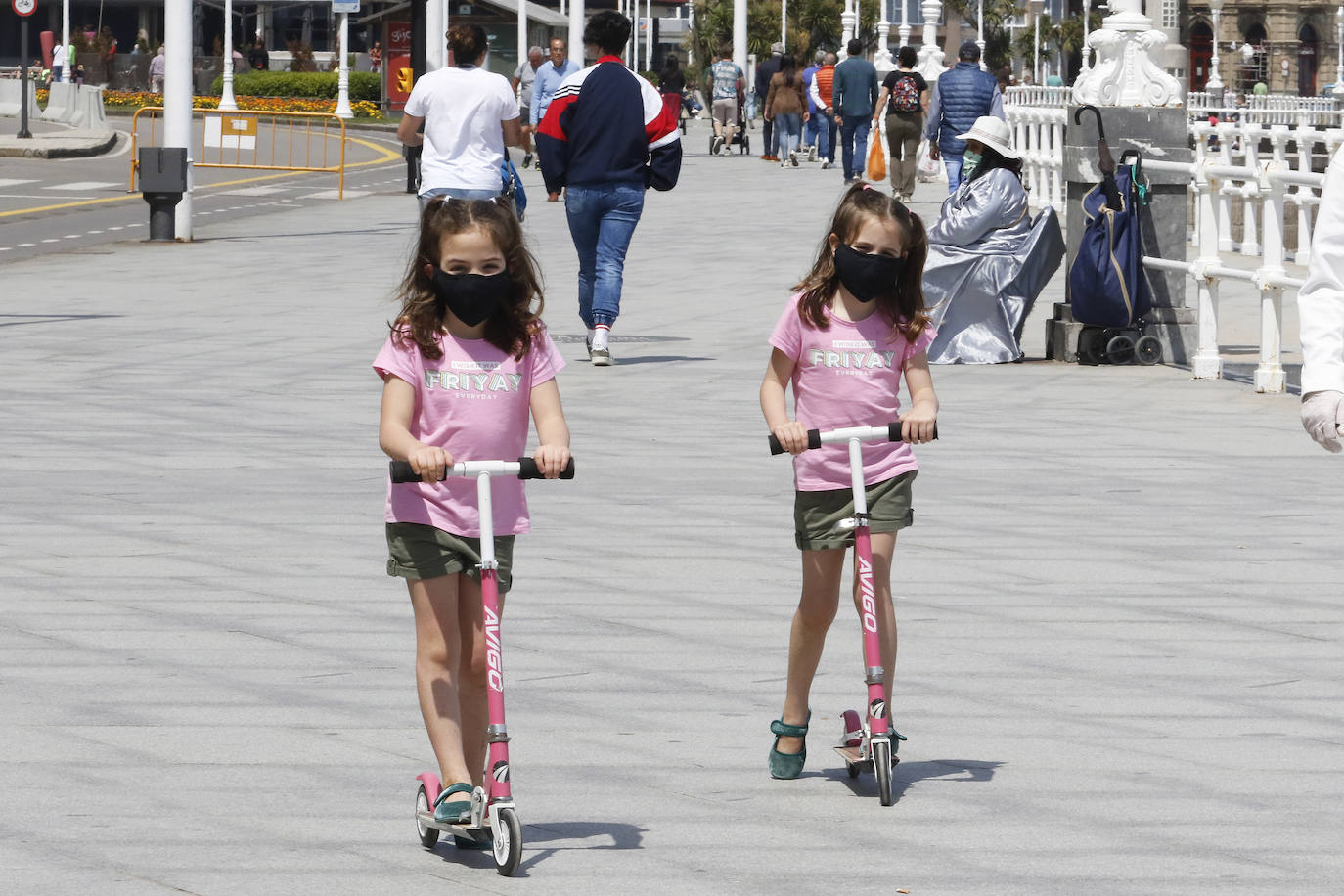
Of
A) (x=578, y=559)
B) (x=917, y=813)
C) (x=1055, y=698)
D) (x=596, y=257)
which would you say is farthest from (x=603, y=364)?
(x=917, y=813)

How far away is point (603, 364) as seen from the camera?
12.3 meters

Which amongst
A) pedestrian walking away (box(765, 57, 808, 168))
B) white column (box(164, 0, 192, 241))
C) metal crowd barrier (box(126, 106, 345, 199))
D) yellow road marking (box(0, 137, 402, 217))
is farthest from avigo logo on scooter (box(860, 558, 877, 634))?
pedestrian walking away (box(765, 57, 808, 168))

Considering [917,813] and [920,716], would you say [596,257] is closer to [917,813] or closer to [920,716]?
[920,716]

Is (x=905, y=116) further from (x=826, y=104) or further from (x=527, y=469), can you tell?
(x=527, y=469)

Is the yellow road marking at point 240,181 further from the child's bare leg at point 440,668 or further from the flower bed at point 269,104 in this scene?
the child's bare leg at point 440,668

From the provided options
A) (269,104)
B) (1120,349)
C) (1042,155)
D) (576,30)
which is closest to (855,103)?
(576,30)

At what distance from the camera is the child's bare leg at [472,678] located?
4.53 metres

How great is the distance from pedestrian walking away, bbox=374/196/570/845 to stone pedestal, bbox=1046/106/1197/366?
8.45m

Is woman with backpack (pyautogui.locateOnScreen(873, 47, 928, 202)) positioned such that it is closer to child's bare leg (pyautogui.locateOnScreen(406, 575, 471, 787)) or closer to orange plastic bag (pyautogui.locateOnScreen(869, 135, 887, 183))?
orange plastic bag (pyautogui.locateOnScreen(869, 135, 887, 183))

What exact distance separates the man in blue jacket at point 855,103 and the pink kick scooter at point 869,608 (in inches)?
970

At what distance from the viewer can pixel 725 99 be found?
39031 mm

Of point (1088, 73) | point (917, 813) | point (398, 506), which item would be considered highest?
point (1088, 73)

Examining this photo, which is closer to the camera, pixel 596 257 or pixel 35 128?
pixel 596 257

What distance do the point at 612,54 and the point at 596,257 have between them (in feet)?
3.56
